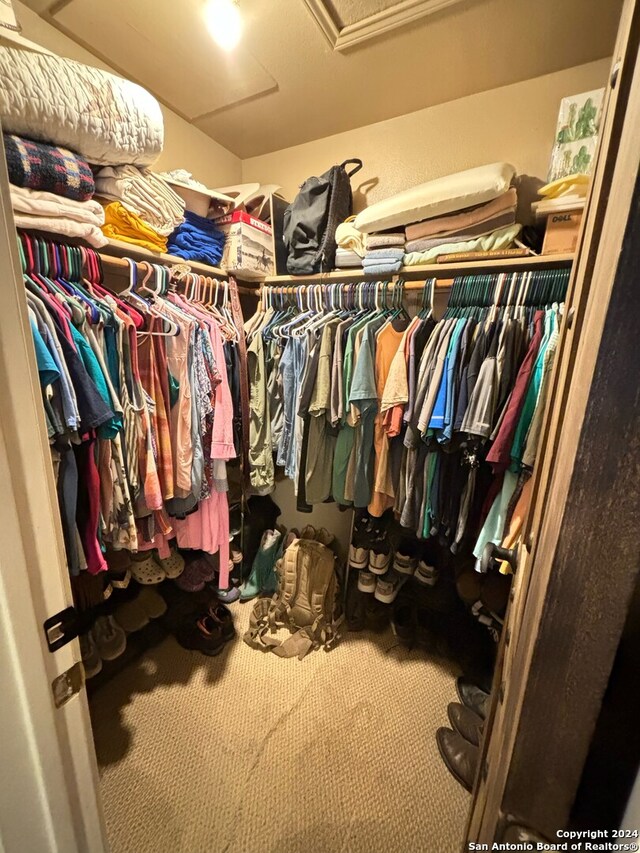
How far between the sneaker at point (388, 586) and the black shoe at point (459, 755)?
21.0 inches

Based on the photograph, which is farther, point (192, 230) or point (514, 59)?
point (192, 230)

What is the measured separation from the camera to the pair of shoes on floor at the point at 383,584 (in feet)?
5.71

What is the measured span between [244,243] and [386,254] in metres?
0.64

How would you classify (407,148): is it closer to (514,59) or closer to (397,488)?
(514,59)

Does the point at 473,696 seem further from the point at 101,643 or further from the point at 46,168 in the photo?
the point at 46,168

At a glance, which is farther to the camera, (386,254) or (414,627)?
(414,627)

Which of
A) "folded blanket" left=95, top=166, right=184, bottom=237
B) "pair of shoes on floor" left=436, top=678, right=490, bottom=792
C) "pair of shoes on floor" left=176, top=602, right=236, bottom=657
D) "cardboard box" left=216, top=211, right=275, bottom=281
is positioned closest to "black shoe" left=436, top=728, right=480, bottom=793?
"pair of shoes on floor" left=436, top=678, right=490, bottom=792

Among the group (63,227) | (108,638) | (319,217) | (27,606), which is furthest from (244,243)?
(108,638)

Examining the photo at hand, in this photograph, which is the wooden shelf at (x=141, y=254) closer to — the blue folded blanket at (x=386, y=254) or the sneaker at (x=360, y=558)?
the blue folded blanket at (x=386, y=254)

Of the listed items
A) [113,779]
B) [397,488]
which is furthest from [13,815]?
[397,488]

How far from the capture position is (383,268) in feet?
4.57

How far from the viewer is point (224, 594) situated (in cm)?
189

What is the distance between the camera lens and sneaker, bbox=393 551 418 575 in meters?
1.71

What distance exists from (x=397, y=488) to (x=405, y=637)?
0.86 meters
